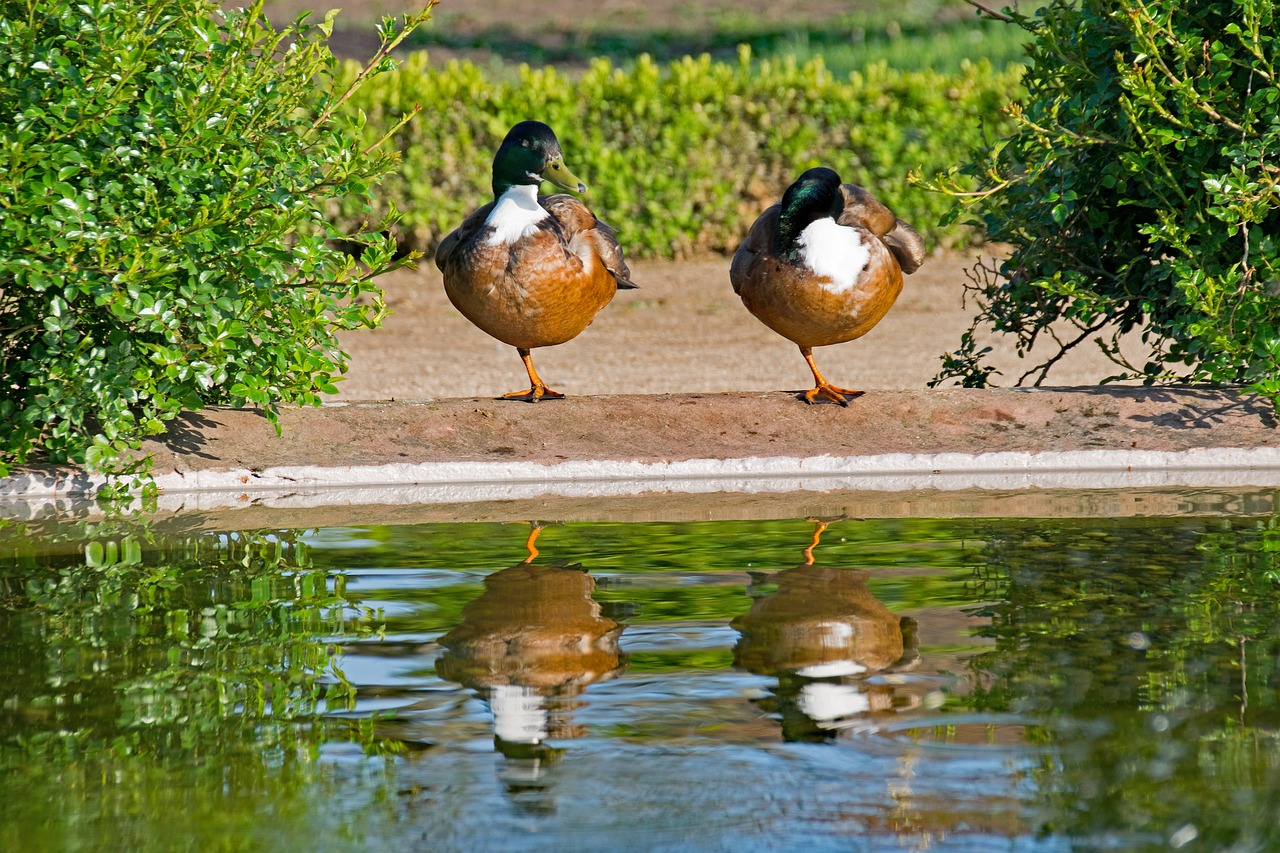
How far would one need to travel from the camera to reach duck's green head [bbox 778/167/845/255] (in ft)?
20.3

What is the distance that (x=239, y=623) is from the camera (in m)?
3.93

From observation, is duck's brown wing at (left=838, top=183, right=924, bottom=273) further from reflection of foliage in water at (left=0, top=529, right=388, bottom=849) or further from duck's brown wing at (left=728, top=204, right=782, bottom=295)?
reflection of foliage in water at (left=0, top=529, right=388, bottom=849)

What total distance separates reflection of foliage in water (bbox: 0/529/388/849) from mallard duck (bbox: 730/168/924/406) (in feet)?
7.74

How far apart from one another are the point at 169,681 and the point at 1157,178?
4.22m

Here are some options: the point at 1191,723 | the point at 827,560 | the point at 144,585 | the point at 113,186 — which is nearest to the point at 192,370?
the point at 113,186

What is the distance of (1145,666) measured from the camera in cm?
343

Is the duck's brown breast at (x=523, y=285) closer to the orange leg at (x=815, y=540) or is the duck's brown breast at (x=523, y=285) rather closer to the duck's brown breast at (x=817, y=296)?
the duck's brown breast at (x=817, y=296)

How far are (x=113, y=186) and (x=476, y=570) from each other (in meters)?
1.93

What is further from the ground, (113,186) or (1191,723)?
(113,186)

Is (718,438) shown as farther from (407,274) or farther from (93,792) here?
(407,274)

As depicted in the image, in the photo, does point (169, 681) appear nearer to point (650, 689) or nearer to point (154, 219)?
point (650, 689)

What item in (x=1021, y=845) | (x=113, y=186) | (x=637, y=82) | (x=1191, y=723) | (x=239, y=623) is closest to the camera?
(x=1021, y=845)

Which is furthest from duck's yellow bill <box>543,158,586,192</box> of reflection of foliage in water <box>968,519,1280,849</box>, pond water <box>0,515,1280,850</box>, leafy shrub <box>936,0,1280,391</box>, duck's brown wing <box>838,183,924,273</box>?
reflection of foliage in water <box>968,519,1280,849</box>

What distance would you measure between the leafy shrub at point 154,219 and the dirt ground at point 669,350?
11.9 feet
